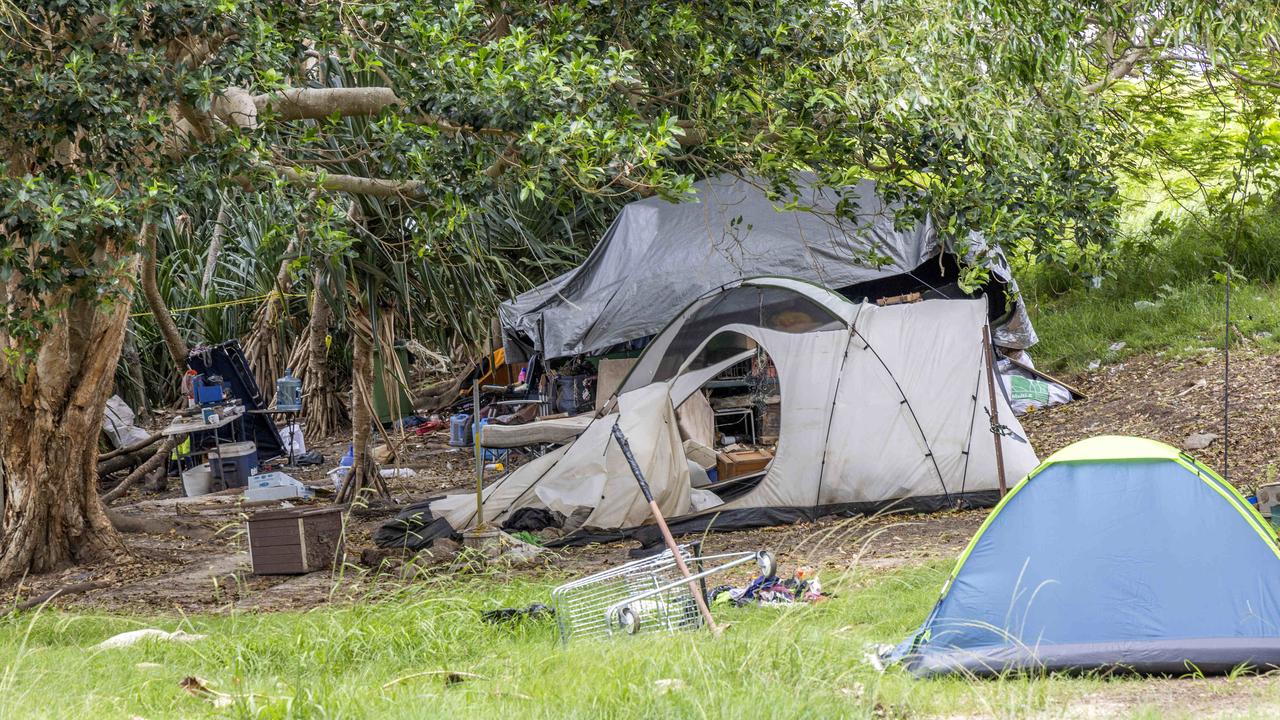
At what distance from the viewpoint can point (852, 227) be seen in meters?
10.2

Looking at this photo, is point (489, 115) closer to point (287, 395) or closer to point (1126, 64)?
point (287, 395)

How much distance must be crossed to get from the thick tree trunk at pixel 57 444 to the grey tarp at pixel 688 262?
3814 mm

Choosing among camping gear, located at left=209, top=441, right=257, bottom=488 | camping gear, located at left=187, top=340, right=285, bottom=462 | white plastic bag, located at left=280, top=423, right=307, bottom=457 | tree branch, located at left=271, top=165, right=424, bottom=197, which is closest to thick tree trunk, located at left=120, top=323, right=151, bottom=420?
white plastic bag, located at left=280, top=423, right=307, bottom=457

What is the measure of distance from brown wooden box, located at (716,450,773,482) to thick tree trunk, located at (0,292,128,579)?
4.18 meters

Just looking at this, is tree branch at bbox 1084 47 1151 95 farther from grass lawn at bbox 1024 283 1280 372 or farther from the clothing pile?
the clothing pile

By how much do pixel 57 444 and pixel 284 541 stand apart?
159 centimetres

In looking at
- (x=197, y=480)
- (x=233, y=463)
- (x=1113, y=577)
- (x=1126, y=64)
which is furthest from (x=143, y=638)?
(x=1126, y=64)

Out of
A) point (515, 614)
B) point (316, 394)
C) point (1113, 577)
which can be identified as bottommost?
point (515, 614)

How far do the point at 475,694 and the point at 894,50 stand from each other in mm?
4064

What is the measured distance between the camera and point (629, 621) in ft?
14.1

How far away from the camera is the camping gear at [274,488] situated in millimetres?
9984

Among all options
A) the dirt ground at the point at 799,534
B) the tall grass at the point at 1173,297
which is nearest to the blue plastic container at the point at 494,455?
the dirt ground at the point at 799,534

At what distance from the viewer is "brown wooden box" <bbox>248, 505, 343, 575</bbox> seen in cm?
693

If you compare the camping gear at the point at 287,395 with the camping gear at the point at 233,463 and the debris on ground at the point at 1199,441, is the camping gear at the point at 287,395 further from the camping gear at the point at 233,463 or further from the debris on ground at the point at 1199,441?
the debris on ground at the point at 1199,441
